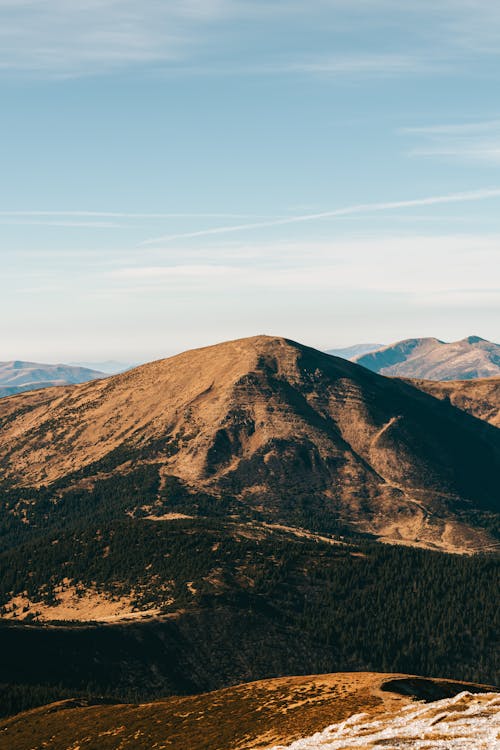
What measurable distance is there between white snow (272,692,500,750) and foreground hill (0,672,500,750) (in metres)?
0.11

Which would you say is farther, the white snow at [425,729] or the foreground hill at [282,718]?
the foreground hill at [282,718]

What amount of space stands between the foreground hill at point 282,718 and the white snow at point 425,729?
0.11m

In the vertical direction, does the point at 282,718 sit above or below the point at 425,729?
below

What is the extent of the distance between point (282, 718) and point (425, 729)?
1243 inches

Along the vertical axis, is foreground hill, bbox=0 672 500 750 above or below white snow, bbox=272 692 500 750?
below

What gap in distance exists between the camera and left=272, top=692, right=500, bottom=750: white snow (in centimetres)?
7206

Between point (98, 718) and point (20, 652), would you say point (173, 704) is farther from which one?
point (20, 652)

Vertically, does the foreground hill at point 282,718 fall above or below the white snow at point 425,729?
below

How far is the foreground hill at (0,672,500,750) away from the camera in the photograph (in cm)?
8125

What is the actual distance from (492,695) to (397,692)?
18909 mm

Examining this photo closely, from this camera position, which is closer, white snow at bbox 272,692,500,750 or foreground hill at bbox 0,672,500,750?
white snow at bbox 272,692,500,750

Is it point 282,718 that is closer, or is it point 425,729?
point 425,729

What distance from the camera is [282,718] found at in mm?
104938

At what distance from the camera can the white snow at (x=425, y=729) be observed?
236ft
